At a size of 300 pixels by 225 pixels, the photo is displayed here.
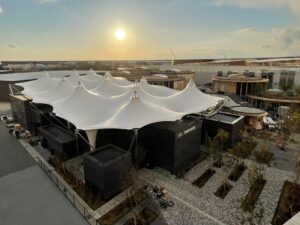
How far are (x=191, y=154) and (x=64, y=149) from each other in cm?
1091

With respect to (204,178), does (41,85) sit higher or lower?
higher

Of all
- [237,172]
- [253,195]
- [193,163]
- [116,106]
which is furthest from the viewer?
[116,106]

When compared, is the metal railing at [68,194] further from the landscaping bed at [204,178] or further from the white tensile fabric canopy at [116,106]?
the landscaping bed at [204,178]

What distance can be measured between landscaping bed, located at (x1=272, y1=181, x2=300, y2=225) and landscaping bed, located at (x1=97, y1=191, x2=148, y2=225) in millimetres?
7731

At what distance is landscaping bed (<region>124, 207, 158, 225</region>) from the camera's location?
11.4 m

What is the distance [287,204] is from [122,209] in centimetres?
1015

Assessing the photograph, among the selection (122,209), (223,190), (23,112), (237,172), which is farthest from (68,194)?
(23,112)

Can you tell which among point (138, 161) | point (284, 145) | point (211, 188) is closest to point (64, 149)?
point (138, 161)

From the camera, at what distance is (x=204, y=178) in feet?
51.6

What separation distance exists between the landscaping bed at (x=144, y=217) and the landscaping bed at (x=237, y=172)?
7.02 m

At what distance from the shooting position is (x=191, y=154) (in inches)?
701

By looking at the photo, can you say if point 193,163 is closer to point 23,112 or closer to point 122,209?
point 122,209

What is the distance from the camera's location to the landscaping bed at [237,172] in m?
15.9

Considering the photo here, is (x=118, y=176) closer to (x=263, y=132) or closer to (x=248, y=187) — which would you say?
(x=248, y=187)
